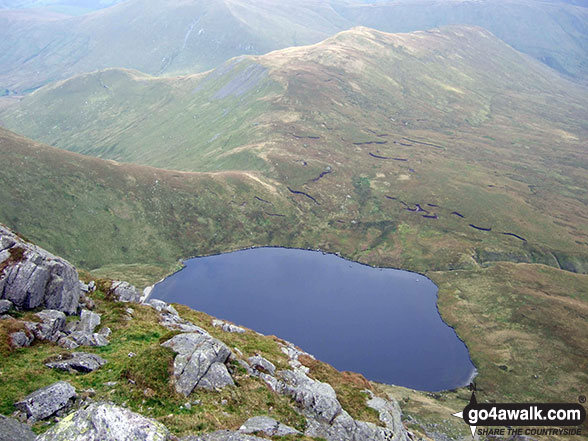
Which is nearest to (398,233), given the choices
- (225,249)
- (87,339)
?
(225,249)

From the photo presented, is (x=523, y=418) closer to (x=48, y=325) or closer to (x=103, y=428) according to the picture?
(x=103, y=428)

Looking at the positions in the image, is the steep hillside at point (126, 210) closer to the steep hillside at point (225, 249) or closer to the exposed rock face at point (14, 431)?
the steep hillside at point (225, 249)

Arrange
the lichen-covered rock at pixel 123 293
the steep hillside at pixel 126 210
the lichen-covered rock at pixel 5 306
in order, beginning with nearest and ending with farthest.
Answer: the lichen-covered rock at pixel 5 306, the lichen-covered rock at pixel 123 293, the steep hillside at pixel 126 210

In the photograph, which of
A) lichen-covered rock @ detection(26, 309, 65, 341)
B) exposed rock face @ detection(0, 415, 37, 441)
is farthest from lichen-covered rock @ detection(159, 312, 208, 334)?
exposed rock face @ detection(0, 415, 37, 441)

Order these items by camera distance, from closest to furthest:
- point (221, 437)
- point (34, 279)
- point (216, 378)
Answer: point (221, 437), point (216, 378), point (34, 279)

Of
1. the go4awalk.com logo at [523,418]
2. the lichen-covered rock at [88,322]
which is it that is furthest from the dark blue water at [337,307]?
the lichen-covered rock at [88,322]

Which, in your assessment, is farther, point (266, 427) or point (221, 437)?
point (266, 427)

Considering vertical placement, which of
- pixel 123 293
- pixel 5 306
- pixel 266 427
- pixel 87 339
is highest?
pixel 5 306
